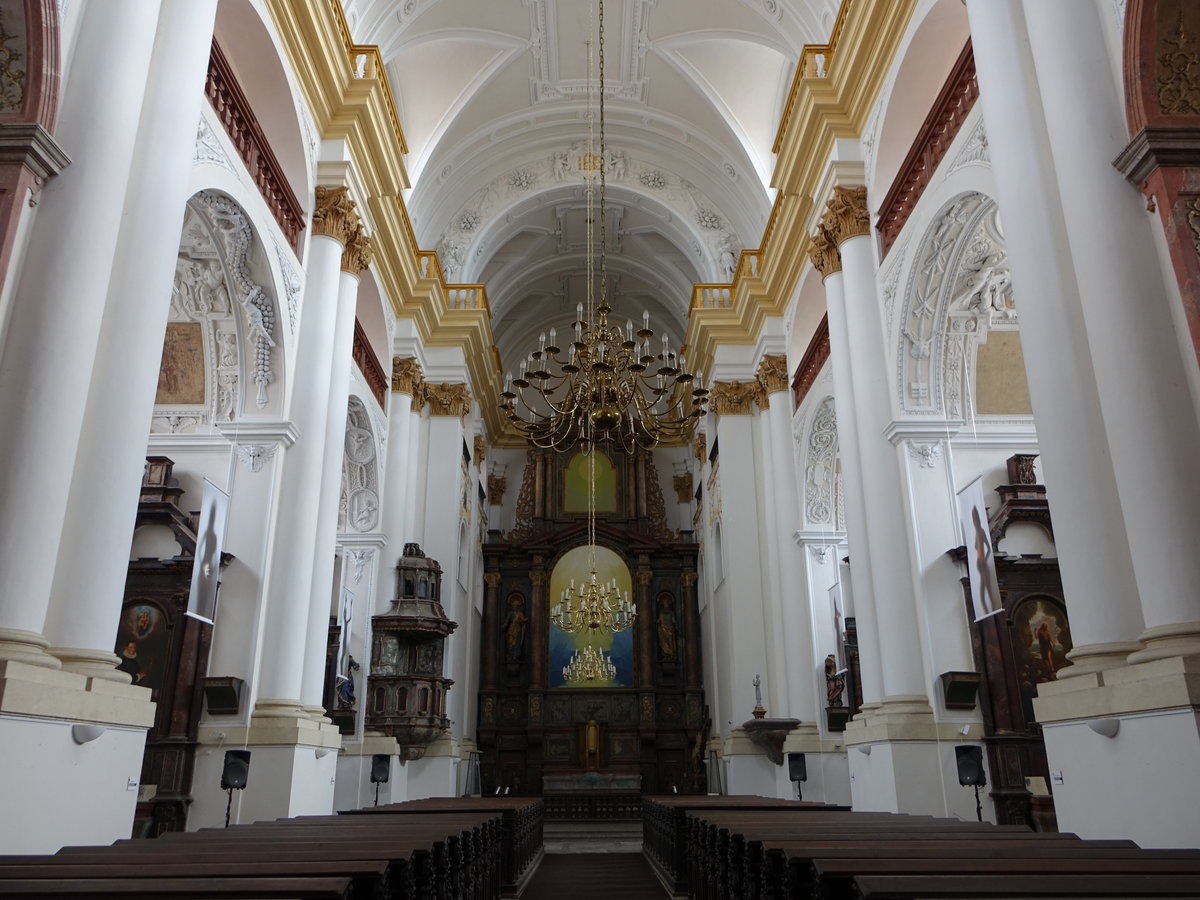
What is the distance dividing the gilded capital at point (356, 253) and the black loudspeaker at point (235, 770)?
5224mm

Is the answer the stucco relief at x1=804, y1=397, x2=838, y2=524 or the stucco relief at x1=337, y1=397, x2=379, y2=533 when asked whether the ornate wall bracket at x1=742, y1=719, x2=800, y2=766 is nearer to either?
the stucco relief at x1=804, y1=397, x2=838, y2=524

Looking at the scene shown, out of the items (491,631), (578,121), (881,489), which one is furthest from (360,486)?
(578,121)

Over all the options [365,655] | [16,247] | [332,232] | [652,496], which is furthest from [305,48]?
[652,496]

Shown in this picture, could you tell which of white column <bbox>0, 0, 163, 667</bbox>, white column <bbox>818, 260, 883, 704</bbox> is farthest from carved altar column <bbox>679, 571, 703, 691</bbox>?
white column <bbox>0, 0, 163, 667</bbox>

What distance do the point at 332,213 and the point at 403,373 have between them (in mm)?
4393

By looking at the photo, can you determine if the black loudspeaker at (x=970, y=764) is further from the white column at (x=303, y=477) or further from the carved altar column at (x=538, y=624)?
the carved altar column at (x=538, y=624)

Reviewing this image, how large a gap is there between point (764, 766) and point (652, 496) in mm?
8766

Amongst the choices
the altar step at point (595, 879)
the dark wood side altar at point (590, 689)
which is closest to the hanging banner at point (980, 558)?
the altar step at point (595, 879)

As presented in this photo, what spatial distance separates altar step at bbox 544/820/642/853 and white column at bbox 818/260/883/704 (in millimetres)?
4833

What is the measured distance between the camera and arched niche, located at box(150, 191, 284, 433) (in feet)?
26.6

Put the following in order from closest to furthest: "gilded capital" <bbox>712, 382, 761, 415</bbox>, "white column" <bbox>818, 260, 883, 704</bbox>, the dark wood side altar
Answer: "white column" <bbox>818, 260, 883, 704</bbox> < "gilded capital" <bbox>712, 382, 761, 415</bbox> < the dark wood side altar

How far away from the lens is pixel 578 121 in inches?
622

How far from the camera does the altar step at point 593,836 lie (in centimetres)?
1212

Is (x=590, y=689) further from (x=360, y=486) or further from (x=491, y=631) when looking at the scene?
(x=360, y=486)
